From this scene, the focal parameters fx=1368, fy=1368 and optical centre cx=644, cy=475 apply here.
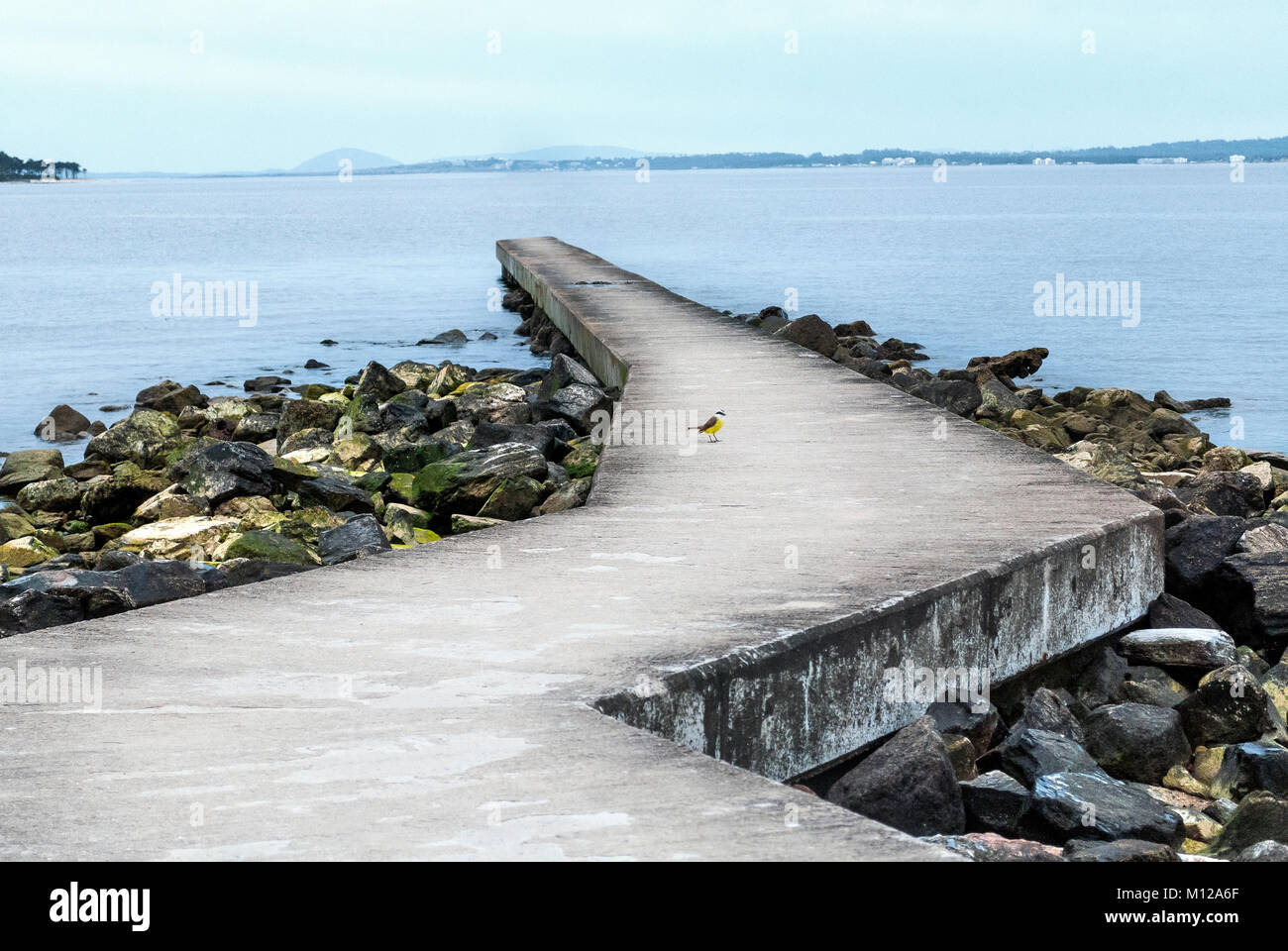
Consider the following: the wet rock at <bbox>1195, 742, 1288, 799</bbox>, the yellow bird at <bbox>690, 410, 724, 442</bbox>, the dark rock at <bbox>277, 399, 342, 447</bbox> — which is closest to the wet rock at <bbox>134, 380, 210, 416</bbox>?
the dark rock at <bbox>277, 399, 342, 447</bbox>

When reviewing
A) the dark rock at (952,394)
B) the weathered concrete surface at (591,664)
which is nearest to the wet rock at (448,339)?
the dark rock at (952,394)

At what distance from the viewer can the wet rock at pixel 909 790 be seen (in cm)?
386

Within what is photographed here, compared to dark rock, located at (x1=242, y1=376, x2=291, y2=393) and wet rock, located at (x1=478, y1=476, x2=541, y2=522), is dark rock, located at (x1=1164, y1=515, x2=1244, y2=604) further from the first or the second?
dark rock, located at (x1=242, y1=376, x2=291, y2=393)

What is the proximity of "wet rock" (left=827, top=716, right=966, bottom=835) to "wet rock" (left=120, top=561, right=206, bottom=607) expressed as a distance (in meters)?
3.14

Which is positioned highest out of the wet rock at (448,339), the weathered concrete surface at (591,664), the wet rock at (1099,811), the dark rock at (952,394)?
the wet rock at (448,339)

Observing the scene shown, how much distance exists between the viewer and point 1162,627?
18.5 feet

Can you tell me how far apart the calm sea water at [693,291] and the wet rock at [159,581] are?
11.4 m

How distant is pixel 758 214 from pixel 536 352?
68013 millimetres

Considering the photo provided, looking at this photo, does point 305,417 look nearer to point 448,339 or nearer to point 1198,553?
point 1198,553

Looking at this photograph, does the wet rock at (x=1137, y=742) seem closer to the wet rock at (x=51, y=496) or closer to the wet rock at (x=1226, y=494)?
the wet rock at (x=1226, y=494)

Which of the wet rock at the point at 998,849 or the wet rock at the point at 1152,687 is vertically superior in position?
the wet rock at the point at 998,849
